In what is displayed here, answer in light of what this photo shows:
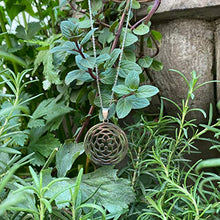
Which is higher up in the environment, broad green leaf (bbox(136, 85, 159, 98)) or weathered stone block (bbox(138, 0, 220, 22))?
weathered stone block (bbox(138, 0, 220, 22))

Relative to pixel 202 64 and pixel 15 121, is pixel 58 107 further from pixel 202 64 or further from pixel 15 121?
pixel 202 64

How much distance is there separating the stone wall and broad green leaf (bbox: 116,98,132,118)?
227mm

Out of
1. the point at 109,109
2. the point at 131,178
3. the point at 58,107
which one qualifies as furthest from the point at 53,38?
the point at 131,178

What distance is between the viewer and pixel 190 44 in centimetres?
90

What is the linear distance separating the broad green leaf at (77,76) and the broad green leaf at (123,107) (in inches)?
3.8

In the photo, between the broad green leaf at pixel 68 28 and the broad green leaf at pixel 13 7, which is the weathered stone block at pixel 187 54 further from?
the broad green leaf at pixel 13 7

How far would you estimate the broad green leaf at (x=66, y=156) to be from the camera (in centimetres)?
79

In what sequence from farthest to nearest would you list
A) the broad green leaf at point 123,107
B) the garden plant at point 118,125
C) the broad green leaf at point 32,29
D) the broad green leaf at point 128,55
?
the broad green leaf at point 32,29 → the broad green leaf at point 128,55 → the broad green leaf at point 123,107 → the garden plant at point 118,125

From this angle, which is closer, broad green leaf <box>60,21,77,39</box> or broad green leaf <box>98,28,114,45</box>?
broad green leaf <box>60,21,77,39</box>

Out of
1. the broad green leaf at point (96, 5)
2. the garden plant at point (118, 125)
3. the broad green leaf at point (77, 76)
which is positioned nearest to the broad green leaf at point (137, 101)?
the garden plant at point (118, 125)

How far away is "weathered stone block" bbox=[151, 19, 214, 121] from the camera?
901 millimetres

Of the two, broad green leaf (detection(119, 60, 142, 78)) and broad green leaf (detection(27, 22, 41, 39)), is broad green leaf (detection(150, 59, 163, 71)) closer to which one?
broad green leaf (detection(119, 60, 142, 78))

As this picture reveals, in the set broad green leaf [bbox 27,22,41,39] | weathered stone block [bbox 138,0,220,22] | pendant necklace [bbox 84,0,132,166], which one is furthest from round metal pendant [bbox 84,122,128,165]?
broad green leaf [bbox 27,22,41,39]

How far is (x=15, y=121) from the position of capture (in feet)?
3.21
